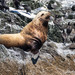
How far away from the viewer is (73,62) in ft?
20.7

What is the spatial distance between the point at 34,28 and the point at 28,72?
1.05 meters

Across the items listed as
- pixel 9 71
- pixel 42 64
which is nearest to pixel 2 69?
pixel 9 71

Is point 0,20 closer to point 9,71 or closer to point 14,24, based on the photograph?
point 14,24

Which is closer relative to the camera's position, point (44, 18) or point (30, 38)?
point (30, 38)

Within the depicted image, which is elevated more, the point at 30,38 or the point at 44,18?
the point at 44,18

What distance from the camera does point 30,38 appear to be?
5512mm

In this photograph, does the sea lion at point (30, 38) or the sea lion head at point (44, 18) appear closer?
the sea lion at point (30, 38)

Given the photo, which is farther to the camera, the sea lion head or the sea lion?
the sea lion head

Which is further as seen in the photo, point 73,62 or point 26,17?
point 26,17

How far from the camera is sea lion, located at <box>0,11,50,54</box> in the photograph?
5.45m

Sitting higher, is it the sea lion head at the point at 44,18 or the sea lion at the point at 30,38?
the sea lion head at the point at 44,18

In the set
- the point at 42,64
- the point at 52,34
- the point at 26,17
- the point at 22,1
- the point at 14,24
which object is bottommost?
the point at 22,1

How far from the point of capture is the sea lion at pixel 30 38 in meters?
5.45

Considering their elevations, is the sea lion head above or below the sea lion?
above
